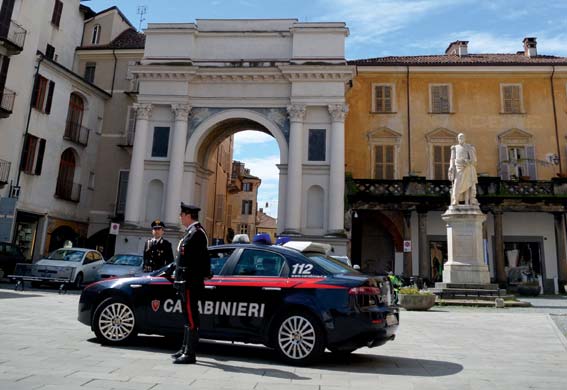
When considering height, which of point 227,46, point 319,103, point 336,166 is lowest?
point 336,166

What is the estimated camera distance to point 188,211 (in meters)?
6.27

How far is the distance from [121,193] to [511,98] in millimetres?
25822

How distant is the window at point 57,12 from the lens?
30264 millimetres

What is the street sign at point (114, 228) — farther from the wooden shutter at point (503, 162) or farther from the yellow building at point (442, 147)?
the wooden shutter at point (503, 162)

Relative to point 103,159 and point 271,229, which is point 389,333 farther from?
point 271,229

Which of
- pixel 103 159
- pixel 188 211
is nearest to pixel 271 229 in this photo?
pixel 103 159

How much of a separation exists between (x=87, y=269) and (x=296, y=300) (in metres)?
15.2

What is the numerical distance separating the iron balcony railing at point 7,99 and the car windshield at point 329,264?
2202 cm

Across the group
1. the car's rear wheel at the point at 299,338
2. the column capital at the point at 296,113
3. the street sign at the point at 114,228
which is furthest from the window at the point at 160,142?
the car's rear wheel at the point at 299,338

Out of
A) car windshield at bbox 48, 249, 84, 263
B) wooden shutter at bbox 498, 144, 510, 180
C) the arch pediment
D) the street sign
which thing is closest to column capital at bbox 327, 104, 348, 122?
the arch pediment

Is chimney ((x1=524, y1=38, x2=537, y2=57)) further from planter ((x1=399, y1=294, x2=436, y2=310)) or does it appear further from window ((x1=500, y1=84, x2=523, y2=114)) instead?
planter ((x1=399, y1=294, x2=436, y2=310))

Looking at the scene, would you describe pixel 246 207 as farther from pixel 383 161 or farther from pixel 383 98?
pixel 383 98

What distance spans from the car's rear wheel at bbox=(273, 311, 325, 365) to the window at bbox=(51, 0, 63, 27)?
3139cm

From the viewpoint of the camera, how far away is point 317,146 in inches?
1018
